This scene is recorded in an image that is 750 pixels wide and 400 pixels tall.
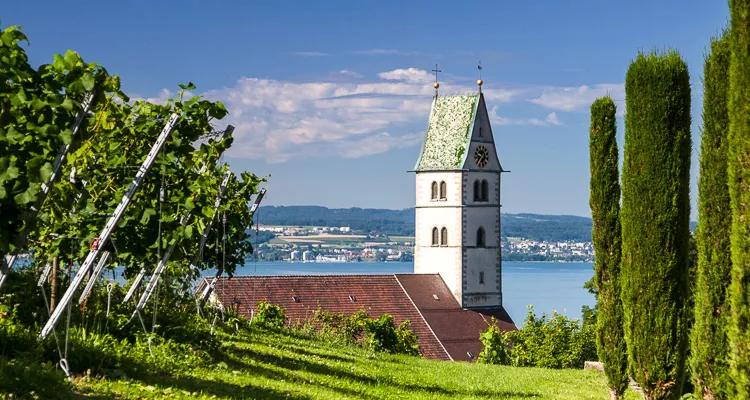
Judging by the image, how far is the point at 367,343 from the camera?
31.4 meters

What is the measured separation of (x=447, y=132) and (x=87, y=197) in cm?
5874

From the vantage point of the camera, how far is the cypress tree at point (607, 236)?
14977 millimetres

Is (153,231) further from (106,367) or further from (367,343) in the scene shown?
(367,343)

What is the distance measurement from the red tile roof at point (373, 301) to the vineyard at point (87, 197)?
3582 cm

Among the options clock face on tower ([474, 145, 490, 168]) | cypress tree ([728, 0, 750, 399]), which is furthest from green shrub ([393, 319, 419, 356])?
clock face on tower ([474, 145, 490, 168])

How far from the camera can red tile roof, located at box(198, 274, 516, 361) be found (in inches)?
2060

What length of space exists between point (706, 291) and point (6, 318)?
296 inches

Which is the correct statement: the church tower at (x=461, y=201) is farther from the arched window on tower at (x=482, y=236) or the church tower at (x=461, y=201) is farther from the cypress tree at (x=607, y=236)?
the cypress tree at (x=607, y=236)

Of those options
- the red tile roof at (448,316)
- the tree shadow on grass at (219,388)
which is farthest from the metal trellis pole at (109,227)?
the red tile roof at (448,316)

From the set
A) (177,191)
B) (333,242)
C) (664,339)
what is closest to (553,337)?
(664,339)

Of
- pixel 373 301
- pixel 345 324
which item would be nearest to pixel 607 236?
pixel 345 324

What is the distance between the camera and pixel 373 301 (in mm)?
55469

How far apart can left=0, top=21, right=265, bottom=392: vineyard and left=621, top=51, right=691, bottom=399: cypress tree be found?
527cm

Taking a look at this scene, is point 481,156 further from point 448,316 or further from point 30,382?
point 30,382
